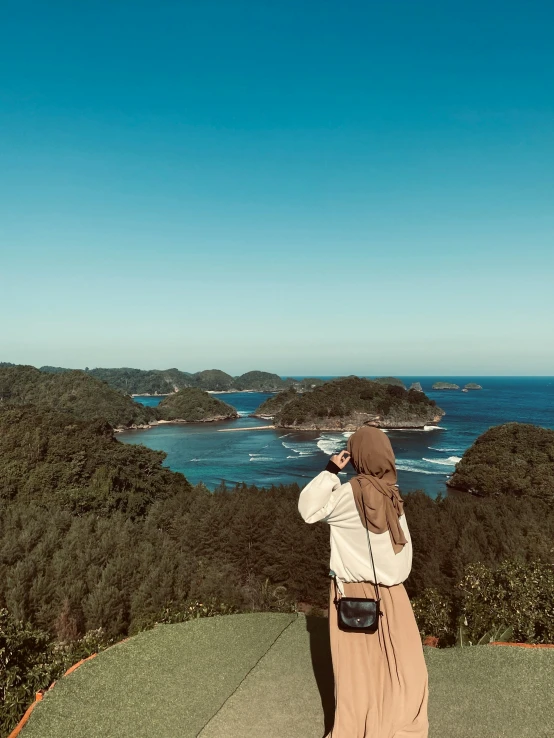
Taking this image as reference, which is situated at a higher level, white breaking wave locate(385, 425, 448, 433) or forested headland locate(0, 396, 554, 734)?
forested headland locate(0, 396, 554, 734)

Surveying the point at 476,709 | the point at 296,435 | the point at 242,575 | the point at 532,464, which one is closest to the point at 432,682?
the point at 476,709

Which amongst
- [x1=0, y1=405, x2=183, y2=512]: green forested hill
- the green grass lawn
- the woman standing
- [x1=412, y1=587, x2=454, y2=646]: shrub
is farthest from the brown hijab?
[x1=0, y1=405, x2=183, y2=512]: green forested hill

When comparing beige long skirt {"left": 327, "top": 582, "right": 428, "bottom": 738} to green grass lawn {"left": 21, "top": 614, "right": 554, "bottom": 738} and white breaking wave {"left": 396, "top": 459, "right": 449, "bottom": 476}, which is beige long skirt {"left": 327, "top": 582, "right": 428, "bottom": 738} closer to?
green grass lawn {"left": 21, "top": 614, "right": 554, "bottom": 738}

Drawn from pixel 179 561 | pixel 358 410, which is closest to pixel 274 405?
pixel 358 410

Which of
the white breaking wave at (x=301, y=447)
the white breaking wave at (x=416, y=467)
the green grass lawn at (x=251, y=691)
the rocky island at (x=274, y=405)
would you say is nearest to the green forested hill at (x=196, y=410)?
the rocky island at (x=274, y=405)

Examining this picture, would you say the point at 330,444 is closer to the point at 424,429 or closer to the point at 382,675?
the point at 424,429
